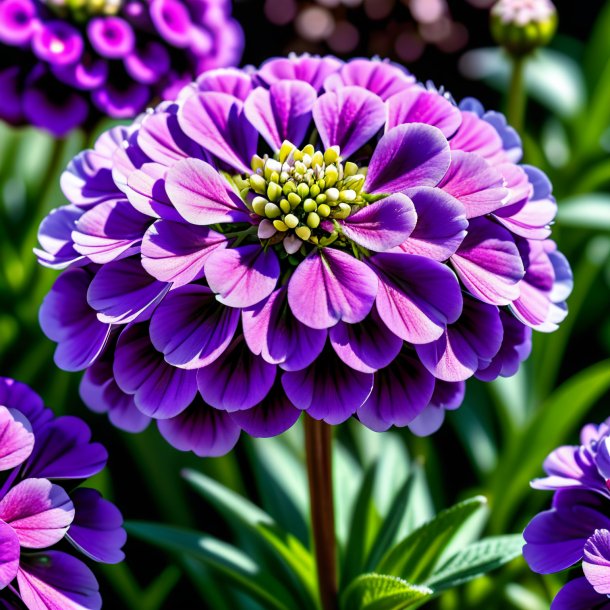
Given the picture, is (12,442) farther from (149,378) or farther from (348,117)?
(348,117)

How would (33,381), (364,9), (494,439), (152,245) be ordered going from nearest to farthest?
(152,245), (33,381), (494,439), (364,9)

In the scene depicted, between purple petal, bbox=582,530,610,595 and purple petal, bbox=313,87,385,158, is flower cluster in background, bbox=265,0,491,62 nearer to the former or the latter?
purple petal, bbox=313,87,385,158

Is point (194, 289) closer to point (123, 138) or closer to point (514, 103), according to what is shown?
point (123, 138)

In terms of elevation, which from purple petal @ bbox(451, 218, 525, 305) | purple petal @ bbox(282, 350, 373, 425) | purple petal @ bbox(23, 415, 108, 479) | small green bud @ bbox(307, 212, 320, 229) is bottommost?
purple petal @ bbox(23, 415, 108, 479)

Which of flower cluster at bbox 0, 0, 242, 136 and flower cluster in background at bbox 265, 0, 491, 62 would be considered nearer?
flower cluster at bbox 0, 0, 242, 136

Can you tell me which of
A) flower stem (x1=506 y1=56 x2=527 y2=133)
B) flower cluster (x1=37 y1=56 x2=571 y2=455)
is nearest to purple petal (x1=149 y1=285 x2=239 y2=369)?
flower cluster (x1=37 y1=56 x2=571 y2=455)

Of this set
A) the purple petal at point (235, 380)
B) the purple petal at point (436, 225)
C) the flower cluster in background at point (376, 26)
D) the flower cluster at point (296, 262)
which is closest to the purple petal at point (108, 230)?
the flower cluster at point (296, 262)

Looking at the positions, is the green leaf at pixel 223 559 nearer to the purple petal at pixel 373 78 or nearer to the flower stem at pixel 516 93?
the purple petal at pixel 373 78

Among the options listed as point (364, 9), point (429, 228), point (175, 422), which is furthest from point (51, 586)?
point (364, 9)
